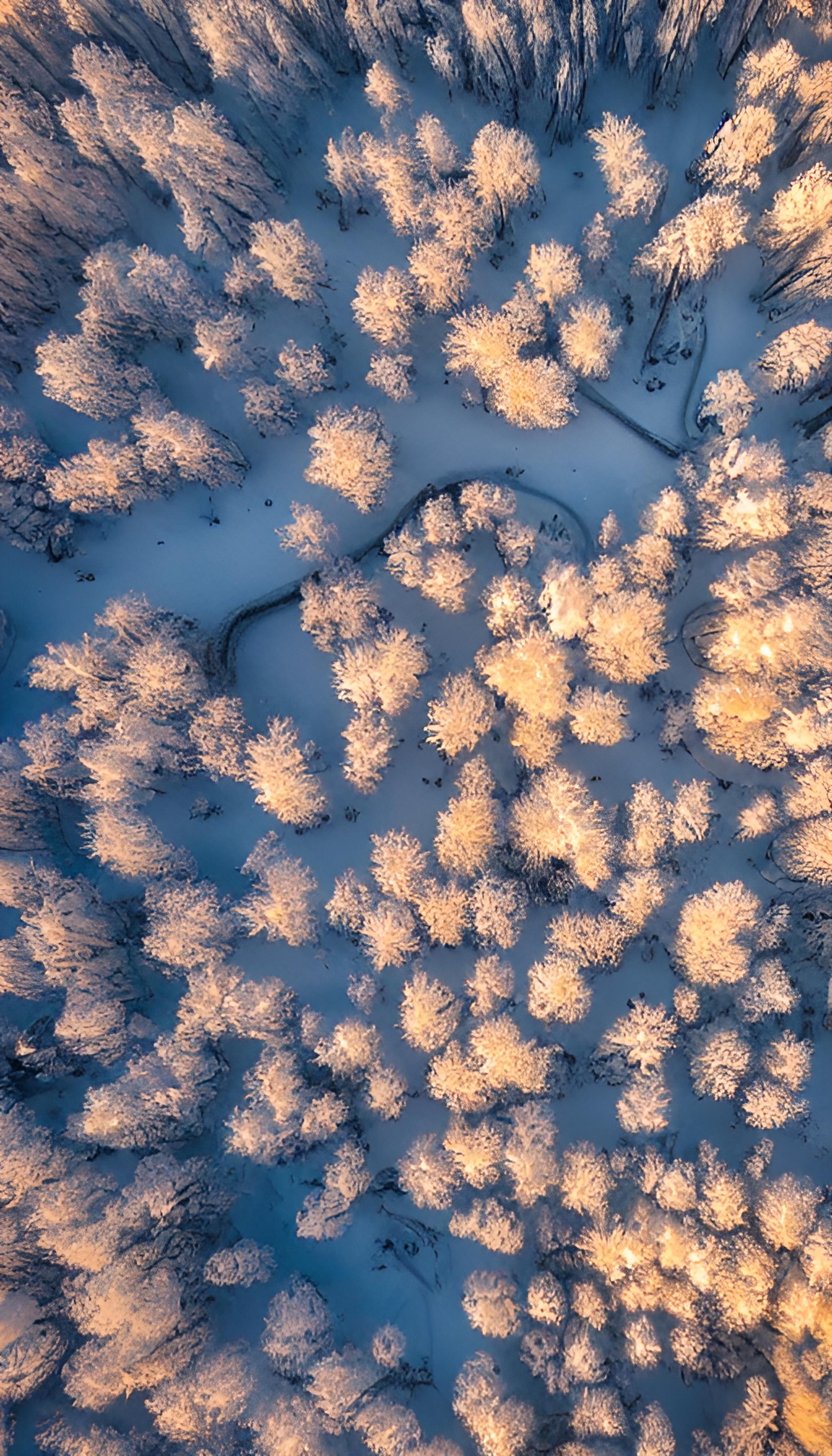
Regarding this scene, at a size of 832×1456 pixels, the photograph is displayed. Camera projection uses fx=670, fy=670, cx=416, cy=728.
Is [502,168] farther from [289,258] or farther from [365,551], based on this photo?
[365,551]

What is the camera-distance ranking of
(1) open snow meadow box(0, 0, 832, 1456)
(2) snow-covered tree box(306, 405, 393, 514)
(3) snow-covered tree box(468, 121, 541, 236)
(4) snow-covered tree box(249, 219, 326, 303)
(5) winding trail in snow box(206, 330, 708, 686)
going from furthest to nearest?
(5) winding trail in snow box(206, 330, 708, 686), (2) snow-covered tree box(306, 405, 393, 514), (4) snow-covered tree box(249, 219, 326, 303), (3) snow-covered tree box(468, 121, 541, 236), (1) open snow meadow box(0, 0, 832, 1456)

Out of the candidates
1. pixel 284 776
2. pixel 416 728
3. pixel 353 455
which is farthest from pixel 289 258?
pixel 284 776

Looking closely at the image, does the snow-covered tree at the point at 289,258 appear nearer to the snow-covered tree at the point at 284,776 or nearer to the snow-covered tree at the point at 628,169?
the snow-covered tree at the point at 628,169

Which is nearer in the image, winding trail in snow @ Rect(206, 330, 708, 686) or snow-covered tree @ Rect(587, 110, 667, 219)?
snow-covered tree @ Rect(587, 110, 667, 219)

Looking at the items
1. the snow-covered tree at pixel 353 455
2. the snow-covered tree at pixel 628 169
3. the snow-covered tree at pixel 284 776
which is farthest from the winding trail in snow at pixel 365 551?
the snow-covered tree at pixel 628 169

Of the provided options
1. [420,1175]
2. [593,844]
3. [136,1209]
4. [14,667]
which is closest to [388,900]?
[593,844]

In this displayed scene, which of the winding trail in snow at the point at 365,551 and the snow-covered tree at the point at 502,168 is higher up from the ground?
the snow-covered tree at the point at 502,168

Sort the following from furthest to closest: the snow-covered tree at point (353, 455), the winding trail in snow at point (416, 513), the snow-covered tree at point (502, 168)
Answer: the winding trail in snow at point (416, 513) → the snow-covered tree at point (353, 455) → the snow-covered tree at point (502, 168)

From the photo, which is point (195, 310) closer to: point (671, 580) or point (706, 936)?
point (671, 580)

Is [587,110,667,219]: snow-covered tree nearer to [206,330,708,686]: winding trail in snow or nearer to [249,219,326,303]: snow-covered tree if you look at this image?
[206,330,708,686]: winding trail in snow

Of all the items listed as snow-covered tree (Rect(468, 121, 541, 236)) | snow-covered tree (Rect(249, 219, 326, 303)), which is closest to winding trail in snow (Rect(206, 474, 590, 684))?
snow-covered tree (Rect(249, 219, 326, 303))
